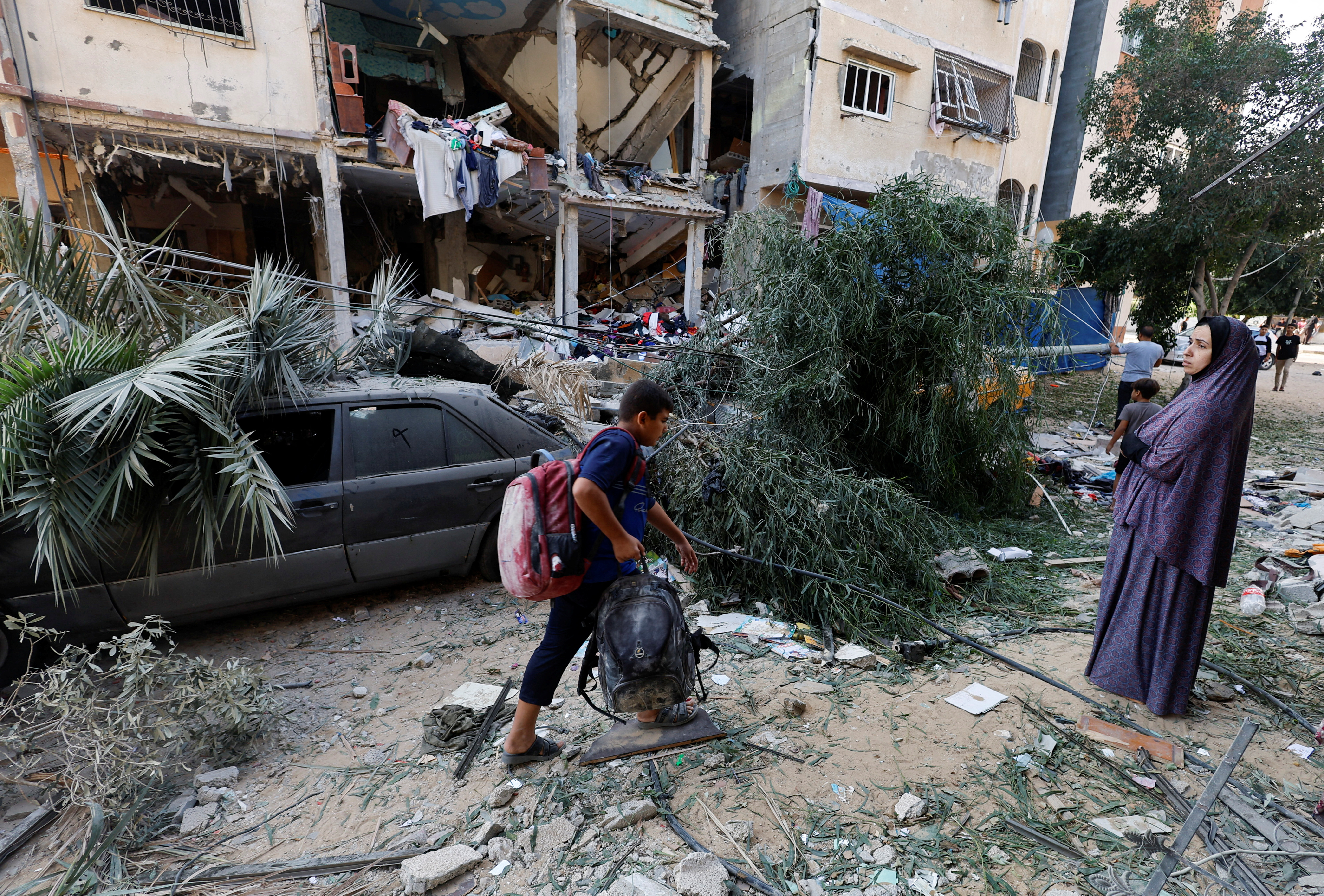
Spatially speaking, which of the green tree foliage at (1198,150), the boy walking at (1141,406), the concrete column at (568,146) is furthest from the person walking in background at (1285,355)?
the concrete column at (568,146)

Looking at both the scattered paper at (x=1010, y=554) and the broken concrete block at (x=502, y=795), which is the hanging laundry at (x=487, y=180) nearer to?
the scattered paper at (x=1010, y=554)

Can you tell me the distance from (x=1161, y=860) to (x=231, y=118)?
1146cm

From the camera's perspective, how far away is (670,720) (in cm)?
286

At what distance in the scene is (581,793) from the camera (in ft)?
8.28

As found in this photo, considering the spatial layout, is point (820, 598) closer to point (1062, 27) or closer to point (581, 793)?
point (581, 793)

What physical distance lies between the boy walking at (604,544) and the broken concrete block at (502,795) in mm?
123

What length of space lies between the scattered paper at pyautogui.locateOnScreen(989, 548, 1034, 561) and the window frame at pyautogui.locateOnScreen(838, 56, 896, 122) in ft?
36.9

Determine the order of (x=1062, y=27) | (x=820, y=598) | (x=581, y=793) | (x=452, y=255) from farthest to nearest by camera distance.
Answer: (x=1062, y=27) → (x=452, y=255) → (x=820, y=598) → (x=581, y=793)

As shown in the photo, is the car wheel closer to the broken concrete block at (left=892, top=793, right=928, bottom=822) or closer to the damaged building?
the damaged building

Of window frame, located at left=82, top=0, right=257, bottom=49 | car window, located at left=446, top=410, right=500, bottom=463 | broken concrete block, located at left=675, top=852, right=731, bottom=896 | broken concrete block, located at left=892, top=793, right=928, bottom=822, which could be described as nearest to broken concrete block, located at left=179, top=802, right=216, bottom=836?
broken concrete block, located at left=675, top=852, right=731, bottom=896

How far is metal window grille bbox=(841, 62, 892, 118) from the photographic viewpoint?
13.2m

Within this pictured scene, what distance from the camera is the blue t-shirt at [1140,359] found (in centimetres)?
806

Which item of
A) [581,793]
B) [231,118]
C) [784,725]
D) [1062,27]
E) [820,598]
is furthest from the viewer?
[1062,27]

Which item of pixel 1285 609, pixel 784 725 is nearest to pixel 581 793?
pixel 784 725
